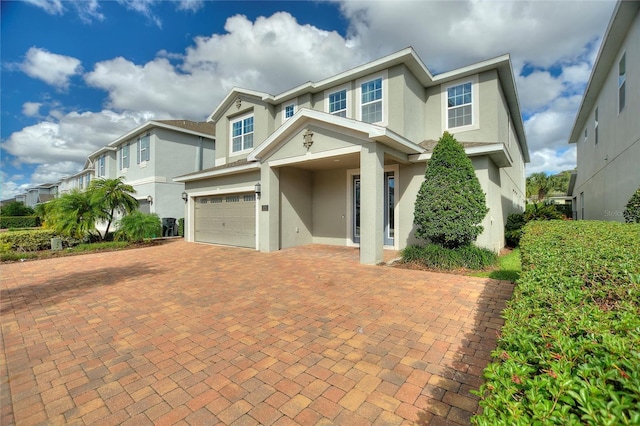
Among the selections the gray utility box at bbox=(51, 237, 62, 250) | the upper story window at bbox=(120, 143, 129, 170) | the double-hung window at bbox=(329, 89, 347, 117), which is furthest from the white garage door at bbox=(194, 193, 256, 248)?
the upper story window at bbox=(120, 143, 129, 170)

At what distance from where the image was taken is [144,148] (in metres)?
19.4

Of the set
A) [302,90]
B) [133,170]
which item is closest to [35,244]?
[133,170]

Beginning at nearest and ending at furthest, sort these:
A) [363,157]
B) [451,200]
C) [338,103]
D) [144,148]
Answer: [451,200]
[363,157]
[338,103]
[144,148]

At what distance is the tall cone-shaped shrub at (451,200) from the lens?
786 centimetres

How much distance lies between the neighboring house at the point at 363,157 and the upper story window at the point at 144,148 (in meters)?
7.38

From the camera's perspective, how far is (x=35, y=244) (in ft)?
40.6

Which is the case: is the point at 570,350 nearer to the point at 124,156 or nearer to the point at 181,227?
the point at 181,227

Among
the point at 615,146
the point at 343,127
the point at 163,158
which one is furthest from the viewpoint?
the point at 163,158

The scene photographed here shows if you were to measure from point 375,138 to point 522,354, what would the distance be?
7189mm

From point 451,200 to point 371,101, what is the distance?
220 inches

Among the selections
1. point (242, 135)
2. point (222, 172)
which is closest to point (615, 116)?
point (222, 172)

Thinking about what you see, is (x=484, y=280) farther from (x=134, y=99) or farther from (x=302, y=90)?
(x=134, y=99)

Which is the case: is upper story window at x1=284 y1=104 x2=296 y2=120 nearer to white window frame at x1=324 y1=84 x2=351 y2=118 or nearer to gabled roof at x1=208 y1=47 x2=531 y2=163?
gabled roof at x1=208 y1=47 x2=531 y2=163

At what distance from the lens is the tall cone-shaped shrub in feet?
25.8
